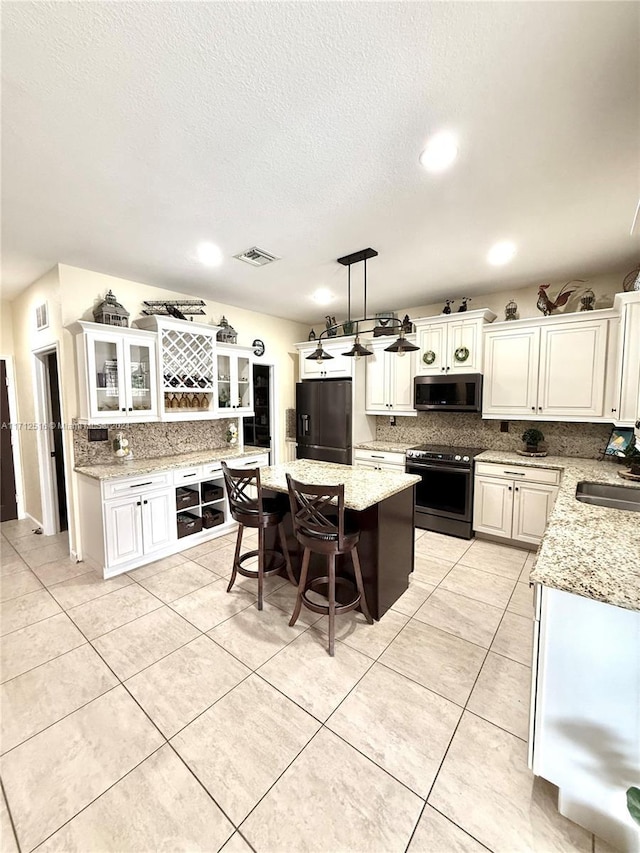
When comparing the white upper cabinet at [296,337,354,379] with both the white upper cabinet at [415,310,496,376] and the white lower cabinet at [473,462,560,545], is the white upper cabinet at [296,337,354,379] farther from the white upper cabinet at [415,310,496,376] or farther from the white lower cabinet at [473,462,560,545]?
the white lower cabinet at [473,462,560,545]

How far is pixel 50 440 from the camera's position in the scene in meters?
3.95

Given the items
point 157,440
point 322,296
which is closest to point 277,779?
point 157,440

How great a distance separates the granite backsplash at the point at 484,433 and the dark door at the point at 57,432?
4117 mm

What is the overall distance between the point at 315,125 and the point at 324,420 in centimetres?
351

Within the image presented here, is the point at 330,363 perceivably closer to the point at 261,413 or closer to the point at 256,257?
the point at 261,413

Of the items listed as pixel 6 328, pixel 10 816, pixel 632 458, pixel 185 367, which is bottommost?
pixel 10 816

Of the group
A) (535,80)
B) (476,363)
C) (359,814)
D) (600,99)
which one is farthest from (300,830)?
(476,363)

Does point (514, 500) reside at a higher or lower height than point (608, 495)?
lower

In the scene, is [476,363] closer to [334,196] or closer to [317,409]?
[317,409]

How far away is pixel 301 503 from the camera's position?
2.27m

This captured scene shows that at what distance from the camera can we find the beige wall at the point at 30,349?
10.8ft

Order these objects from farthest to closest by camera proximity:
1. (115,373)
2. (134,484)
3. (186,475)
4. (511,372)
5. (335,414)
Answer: (335,414) < (511,372) < (186,475) < (115,373) < (134,484)

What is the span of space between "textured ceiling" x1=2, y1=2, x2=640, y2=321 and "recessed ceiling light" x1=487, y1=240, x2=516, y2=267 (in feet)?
0.39

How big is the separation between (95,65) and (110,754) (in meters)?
2.84
